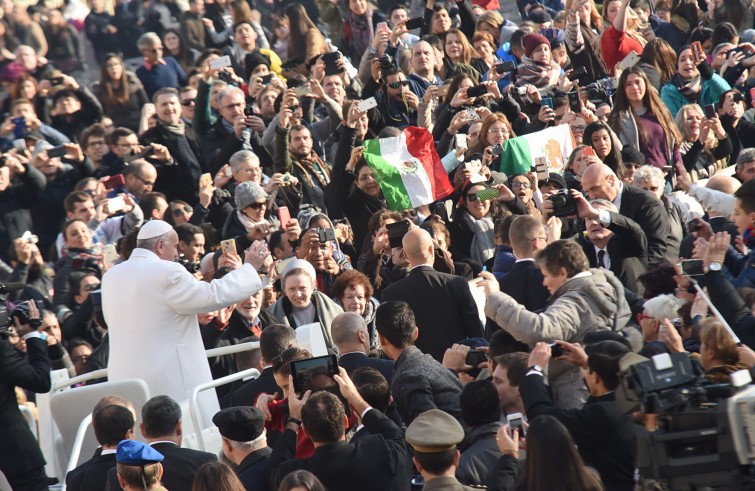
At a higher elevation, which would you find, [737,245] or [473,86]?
[473,86]

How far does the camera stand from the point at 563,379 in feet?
21.3

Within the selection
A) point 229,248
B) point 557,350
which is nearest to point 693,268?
point 557,350

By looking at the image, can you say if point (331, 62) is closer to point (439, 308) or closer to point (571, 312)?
point (439, 308)

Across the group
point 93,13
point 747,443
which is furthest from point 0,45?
point 747,443

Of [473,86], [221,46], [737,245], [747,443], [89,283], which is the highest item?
[221,46]

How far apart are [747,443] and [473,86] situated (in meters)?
8.17

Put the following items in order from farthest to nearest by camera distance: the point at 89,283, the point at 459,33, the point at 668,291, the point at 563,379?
the point at 459,33
the point at 89,283
the point at 668,291
the point at 563,379

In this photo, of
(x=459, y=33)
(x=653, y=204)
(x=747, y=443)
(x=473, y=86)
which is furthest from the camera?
(x=459, y=33)

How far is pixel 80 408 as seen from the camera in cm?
774

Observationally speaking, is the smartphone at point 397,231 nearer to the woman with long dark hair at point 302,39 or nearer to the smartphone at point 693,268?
the smartphone at point 693,268

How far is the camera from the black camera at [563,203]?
28.1 feet

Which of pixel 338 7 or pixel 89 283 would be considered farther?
pixel 338 7

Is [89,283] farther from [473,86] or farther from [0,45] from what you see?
[0,45]

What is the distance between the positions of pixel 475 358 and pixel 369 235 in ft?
11.1
